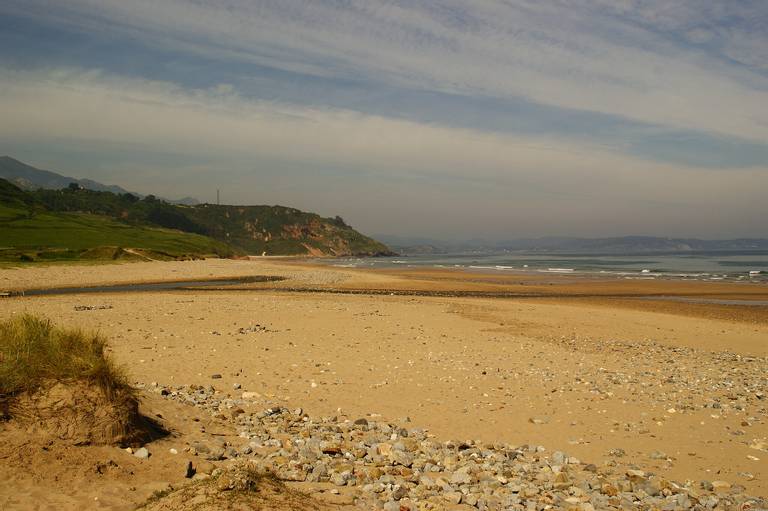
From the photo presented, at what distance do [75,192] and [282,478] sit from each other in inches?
7439

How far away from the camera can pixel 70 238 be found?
80.6 metres

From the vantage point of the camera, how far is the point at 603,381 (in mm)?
13000

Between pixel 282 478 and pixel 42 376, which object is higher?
pixel 42 376

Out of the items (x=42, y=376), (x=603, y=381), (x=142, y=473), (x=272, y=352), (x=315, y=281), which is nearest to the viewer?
(x=142, y=473)

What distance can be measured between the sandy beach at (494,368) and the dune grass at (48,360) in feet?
4.57

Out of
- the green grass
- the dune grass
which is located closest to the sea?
the green grass

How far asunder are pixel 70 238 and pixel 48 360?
3406 inches

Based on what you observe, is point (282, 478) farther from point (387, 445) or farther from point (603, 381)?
point (603, 381)

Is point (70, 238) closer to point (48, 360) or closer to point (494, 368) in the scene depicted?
point (494, 368)

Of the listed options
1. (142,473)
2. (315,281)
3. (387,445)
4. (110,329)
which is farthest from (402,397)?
(315,281)

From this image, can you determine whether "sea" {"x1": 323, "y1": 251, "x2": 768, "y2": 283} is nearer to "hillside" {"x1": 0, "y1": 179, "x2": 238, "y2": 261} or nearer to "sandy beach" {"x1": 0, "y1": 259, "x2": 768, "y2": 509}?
"hillside" {"x1": 0, "y1": 179, "x2": 238, "y2": 261}

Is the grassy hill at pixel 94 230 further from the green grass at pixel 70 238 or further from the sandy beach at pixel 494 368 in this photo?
the sandy beach at pixel 494 368

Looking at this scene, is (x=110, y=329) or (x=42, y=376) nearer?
(x=42, y=376)

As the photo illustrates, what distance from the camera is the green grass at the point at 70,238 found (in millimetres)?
72812
